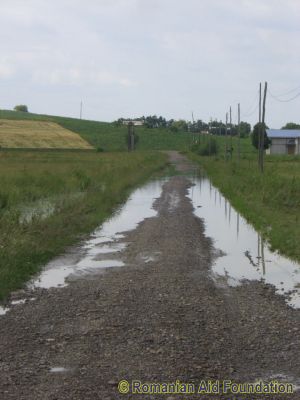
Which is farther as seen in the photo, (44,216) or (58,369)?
(44,216)

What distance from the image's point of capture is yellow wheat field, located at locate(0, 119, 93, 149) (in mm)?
86750

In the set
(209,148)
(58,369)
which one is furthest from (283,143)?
(58,369)

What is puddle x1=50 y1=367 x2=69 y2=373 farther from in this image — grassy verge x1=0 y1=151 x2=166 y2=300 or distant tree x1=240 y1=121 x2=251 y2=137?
distant tree x1=240 y1=121 x2=251 y2=137

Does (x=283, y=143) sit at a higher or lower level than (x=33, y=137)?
lower

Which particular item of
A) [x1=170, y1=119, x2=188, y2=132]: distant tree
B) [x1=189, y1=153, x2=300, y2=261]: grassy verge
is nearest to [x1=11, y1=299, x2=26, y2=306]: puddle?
[x1=189, y1=153, x2=300, y2=261]: grassy verge

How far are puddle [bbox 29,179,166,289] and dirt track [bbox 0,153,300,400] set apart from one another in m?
0.55

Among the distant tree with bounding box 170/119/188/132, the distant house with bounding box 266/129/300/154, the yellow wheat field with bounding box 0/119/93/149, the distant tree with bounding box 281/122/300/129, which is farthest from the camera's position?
the distant tree with bounding box 170/119/188/132

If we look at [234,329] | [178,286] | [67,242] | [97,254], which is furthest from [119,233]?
[234,329]

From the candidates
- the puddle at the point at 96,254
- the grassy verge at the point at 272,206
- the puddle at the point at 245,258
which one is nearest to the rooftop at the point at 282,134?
the grassy verge at the point at 272,206

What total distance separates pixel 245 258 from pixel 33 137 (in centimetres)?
8553

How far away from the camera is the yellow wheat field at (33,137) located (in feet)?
285

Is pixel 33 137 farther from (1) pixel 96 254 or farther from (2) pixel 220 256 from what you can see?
(2) pixel 220 256

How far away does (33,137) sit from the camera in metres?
94.2

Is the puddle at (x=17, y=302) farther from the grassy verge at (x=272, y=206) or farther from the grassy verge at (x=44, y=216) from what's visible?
the grassy verge at (x=272, y=206)
